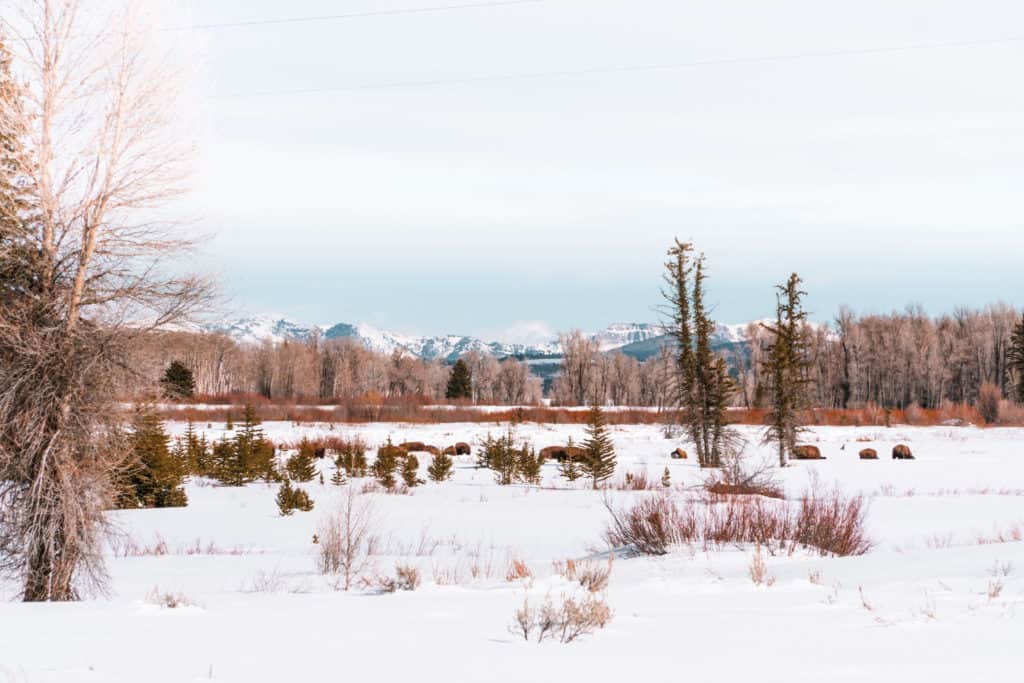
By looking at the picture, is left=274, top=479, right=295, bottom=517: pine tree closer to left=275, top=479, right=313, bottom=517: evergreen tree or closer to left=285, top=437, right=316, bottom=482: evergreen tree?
left=275, top=479, right=313, bottom=517: evergreen tree

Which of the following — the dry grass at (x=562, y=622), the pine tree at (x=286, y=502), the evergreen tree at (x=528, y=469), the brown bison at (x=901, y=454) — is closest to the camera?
the dry grass at (x=562, y=622)

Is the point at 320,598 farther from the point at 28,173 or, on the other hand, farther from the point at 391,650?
the point at 28,173

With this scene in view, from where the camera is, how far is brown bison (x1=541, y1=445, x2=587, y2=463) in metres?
25.4

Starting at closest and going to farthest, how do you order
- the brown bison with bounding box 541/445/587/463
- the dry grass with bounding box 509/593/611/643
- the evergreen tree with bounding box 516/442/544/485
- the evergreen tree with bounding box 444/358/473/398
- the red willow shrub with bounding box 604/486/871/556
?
1. the dry grass with bounding box 509/593/611/643
2. the red willow shrub with bounding box 604/486/871/556
3. the evergreen tree with bounding box 516/442/544/485
4. the brown bison with bounding box 541/445/587/463
5. the evergreen tree with bounding box 444/358/473/398

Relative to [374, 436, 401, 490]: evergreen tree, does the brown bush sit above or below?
above

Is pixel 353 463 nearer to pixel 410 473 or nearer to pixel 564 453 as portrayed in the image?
pixel 410 473

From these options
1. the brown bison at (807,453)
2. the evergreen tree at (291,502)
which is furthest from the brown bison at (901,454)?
the evergreen tree at (291,502)

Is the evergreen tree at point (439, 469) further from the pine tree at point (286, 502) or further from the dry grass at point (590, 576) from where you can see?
the dry grass at point (590, 576)

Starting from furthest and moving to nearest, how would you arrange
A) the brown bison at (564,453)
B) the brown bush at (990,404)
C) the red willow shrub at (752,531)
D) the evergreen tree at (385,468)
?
the brown bush at (990,404) < the brown bison at (564,453) < the evergreen tree at (385,468) < the red willow shrub at (752,531)

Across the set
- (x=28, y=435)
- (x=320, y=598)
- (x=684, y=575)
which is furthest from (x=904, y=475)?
(x=28, y=435)

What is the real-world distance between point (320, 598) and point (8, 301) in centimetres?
478

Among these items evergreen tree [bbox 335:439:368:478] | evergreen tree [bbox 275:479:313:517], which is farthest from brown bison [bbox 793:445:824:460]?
evergreen tree [bbox 275:479:313:517]

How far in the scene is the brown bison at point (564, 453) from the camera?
25400mm

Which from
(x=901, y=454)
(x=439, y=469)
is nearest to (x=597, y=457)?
(x=439, y=469)
